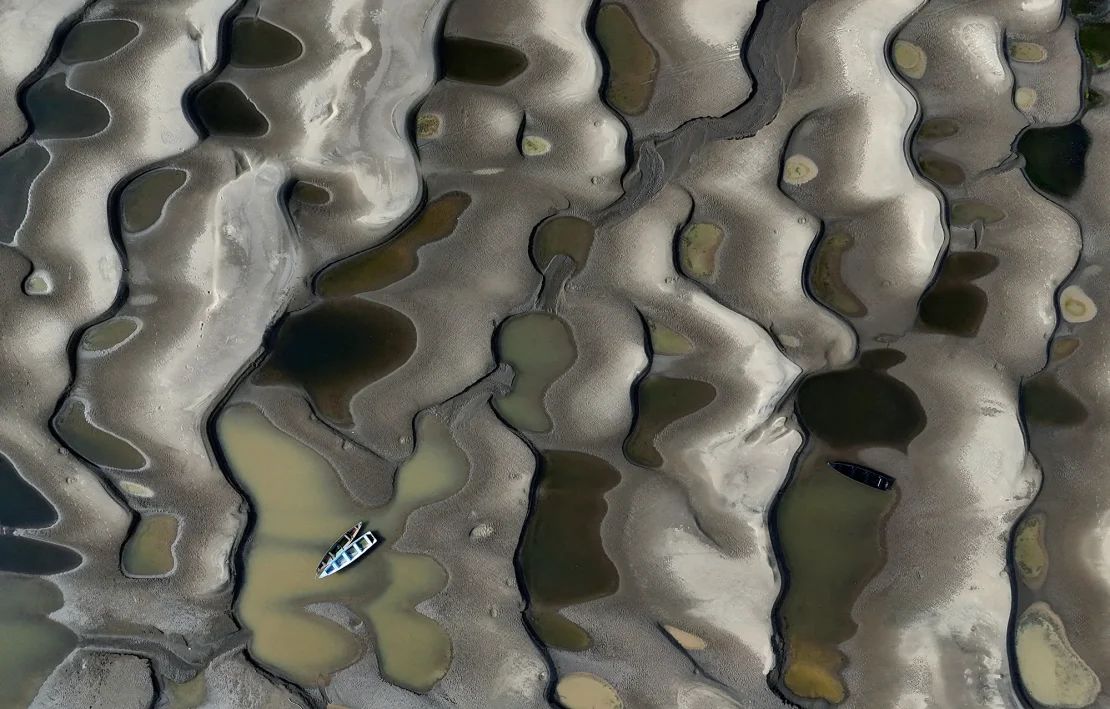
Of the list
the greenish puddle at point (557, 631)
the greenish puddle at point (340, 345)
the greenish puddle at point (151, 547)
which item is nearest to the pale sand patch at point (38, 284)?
the greenish puddle at point (340, 345)

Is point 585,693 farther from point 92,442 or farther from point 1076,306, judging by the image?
point 1076,306

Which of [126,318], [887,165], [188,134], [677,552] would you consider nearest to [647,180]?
[887,165]

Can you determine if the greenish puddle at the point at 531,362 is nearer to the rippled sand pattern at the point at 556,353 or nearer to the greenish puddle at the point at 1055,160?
the rippled sand pattern at the point at 556,353

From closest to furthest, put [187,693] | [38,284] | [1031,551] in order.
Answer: [38,284], [1031,551], [187,693]

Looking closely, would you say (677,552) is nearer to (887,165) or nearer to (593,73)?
(887,165)

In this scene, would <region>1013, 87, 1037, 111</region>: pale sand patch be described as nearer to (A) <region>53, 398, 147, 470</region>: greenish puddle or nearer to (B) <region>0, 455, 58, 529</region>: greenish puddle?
(A) <region>53, 398, 147, 470</region>: greenish puddle

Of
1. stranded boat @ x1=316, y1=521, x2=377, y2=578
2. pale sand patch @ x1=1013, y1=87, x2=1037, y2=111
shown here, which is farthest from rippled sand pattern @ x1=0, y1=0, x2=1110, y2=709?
stranded boat @ x1=316, y1=521, x2=377, y2=578

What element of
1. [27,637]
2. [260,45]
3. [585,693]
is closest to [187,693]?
[27,637]
